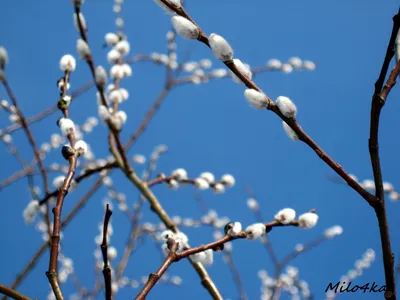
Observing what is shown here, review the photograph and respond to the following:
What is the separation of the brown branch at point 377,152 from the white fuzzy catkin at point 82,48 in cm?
107

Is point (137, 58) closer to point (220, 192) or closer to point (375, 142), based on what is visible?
point (220, 192)

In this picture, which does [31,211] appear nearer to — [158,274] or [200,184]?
[158,274]

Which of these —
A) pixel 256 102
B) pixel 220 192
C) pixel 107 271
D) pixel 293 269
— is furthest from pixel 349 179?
pixel 293 269

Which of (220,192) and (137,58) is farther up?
(137,58)

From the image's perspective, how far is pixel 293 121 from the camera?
836mm

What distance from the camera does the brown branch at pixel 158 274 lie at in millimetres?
845

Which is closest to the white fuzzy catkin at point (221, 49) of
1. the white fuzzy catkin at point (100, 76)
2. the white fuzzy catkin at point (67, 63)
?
the white fuzzy catkin at point (100, 76)

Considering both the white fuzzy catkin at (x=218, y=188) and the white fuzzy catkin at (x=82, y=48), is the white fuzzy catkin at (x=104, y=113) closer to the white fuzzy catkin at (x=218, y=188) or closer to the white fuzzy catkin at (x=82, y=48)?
the white fuzzy catkin at (x=82, y=48)

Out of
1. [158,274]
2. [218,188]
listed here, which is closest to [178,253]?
[158,274]

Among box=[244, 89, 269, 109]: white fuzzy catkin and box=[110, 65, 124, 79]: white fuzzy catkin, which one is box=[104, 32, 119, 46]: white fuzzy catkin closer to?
box=[110, 65, 124, 79]: white fuzzy catkin

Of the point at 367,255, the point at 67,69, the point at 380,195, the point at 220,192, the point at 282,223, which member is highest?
the point at 367,255

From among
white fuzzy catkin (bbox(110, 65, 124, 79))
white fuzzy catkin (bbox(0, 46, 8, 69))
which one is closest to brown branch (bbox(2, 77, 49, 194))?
white fuzzy catkin (bbox(0, 46, 8, 69))

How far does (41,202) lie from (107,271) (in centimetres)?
94

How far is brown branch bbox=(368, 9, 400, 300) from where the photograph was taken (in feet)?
2.50
